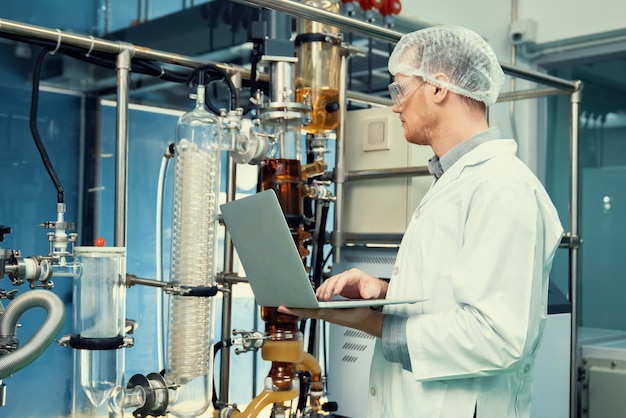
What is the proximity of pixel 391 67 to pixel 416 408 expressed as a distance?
2.08 ft

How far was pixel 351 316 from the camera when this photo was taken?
130 cm

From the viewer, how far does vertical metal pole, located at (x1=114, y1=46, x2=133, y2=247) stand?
5.52 ft

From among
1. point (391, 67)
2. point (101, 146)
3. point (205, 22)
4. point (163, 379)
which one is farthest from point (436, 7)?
point (163, 379)

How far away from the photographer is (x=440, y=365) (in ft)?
4.07

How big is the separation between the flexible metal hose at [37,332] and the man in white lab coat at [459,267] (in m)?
0.36

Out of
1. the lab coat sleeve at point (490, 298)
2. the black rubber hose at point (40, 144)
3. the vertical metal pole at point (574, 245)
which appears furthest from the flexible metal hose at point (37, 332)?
the vertical metal pole at point (574, 245)

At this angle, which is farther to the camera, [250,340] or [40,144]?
[250,340]

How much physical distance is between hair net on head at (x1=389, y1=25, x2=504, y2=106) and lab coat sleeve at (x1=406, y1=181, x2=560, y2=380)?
0.73 ft

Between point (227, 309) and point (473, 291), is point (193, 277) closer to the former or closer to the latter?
point (227, 309)

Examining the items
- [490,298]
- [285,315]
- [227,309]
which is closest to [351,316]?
[490,298]

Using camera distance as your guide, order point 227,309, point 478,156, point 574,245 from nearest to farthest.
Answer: point 478,156, point 227,309, point 574,245

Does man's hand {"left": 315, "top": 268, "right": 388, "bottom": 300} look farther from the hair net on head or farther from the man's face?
the hair net on head

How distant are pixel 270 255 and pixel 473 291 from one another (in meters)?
0.34

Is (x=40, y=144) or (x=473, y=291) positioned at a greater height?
(x=40, y=144)
